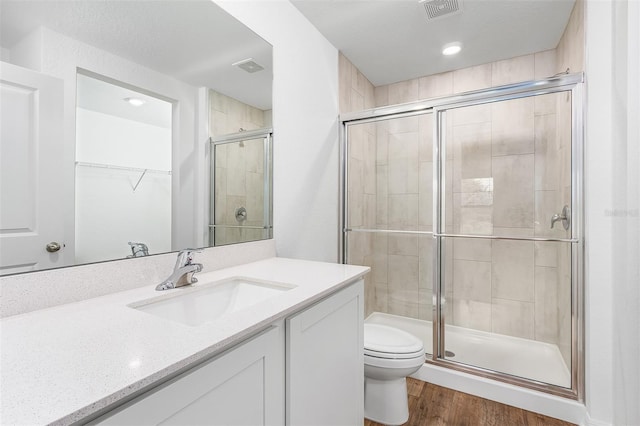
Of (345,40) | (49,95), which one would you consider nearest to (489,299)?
(345,40)

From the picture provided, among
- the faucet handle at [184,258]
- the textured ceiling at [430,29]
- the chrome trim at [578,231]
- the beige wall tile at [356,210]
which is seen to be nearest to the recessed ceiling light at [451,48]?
the textured ceiling at [430,29]

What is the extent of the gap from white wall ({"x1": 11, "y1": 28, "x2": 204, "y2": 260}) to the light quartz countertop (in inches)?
10.5

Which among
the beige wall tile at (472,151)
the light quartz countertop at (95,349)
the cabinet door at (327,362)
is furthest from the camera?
the beige wall tile at (472,151)

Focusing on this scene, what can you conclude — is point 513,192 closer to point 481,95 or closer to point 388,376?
point 481,95

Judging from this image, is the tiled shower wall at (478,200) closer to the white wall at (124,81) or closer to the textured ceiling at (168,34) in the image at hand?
the textured ceiling at (168,34)

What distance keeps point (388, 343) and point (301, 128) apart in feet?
4.57

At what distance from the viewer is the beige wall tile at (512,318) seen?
7.64 ft

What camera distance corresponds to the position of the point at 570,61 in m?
2.01

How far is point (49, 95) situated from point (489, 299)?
2.84 metres

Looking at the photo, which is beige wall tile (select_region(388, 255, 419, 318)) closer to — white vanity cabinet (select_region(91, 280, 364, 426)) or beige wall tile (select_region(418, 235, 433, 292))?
beige wall tile (select_region(418, 235, 433, 292))

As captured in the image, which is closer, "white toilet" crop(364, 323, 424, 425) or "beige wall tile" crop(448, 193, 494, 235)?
"white toilet" crop(364, 323, 424, 425)

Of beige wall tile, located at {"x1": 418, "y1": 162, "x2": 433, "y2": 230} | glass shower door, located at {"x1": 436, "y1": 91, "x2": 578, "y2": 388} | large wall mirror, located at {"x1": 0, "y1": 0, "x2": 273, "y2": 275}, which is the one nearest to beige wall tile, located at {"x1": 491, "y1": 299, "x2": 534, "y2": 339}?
glass shower door, located at {"x1": 436, "y1": 91, "x2": 578, "y2": 388}

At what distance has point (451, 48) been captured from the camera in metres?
2.43

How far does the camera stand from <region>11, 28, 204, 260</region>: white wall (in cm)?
88
